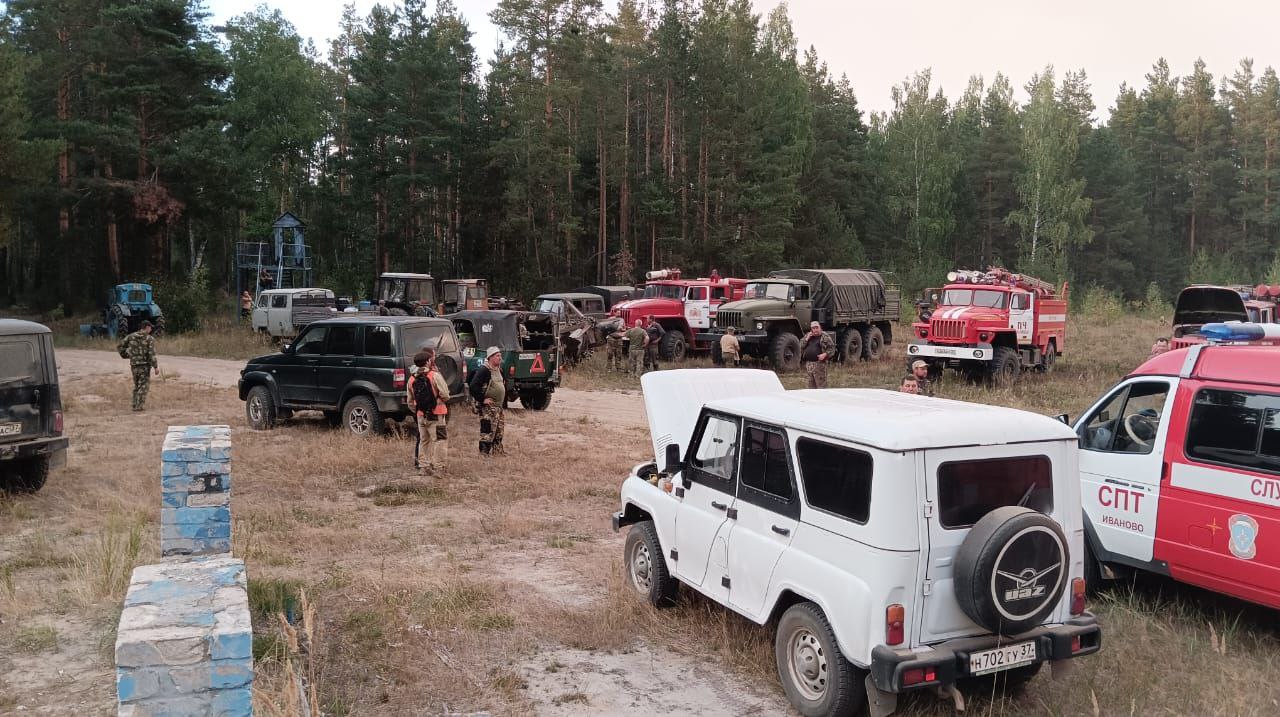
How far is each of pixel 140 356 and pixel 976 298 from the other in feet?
54.5

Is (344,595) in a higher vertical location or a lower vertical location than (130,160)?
lower

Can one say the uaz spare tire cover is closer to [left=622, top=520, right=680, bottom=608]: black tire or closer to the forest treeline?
[left=622, top=520, right=680, bottom=608]: black tire

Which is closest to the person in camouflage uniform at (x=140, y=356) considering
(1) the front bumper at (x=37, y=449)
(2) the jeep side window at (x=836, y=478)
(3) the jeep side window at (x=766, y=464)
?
(1) the front bumper at (x=37, y=449)

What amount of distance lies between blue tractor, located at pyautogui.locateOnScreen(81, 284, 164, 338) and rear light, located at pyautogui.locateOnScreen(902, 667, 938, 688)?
32.0 meters

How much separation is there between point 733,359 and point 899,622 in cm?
1753

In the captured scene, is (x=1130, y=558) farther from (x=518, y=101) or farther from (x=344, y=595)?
(x=518, y=101)

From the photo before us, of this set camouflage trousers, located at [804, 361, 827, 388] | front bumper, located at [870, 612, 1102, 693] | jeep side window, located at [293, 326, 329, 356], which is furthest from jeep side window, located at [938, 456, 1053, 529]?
camouflage trousers, located at [804, 361, 827, 388]

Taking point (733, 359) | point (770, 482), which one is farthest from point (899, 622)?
point (733, 359)

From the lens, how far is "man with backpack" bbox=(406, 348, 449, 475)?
1093 centimetres

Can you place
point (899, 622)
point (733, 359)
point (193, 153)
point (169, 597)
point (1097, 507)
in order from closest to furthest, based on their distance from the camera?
1. point (169, 597)
2. point (899, 622)
3. point (1097, 507)
4. point (733, 359)
5. point (193, 153)

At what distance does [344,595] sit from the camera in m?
6.84

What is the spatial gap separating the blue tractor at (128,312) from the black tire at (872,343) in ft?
75.0

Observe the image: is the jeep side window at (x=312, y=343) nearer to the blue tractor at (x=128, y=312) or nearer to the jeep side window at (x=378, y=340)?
the jeep side window at (x=378, y=340)

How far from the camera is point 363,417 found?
13.2m
